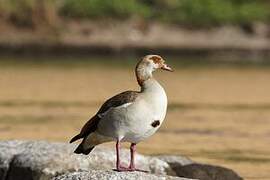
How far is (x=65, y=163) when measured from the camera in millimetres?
12289

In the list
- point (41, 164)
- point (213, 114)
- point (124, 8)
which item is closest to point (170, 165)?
point (41, 164)

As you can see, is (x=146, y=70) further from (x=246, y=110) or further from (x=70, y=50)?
(x=70, y=50)

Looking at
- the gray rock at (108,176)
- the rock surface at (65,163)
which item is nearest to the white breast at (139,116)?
the gray rock at (108,176)

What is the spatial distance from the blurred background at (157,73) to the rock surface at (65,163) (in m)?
1.29

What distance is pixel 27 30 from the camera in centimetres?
3997

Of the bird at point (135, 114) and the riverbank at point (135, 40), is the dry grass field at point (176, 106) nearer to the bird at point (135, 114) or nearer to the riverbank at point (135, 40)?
the riverbank at point (135, 40)

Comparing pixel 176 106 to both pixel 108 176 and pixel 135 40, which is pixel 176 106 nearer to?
pixel 108 176

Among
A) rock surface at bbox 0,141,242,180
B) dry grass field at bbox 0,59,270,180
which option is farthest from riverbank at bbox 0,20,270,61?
rock surface at bbox 0,141,242,180

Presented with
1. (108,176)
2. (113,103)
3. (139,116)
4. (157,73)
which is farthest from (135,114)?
(157,73)

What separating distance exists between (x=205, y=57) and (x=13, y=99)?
16195 mm

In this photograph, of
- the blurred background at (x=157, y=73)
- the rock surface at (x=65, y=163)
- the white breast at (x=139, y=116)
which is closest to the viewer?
the white breast at (x=139, y=116)

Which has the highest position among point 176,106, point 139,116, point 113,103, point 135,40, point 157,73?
point 135,40

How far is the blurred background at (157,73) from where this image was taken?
18.1 m

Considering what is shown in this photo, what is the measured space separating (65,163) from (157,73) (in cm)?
1932
